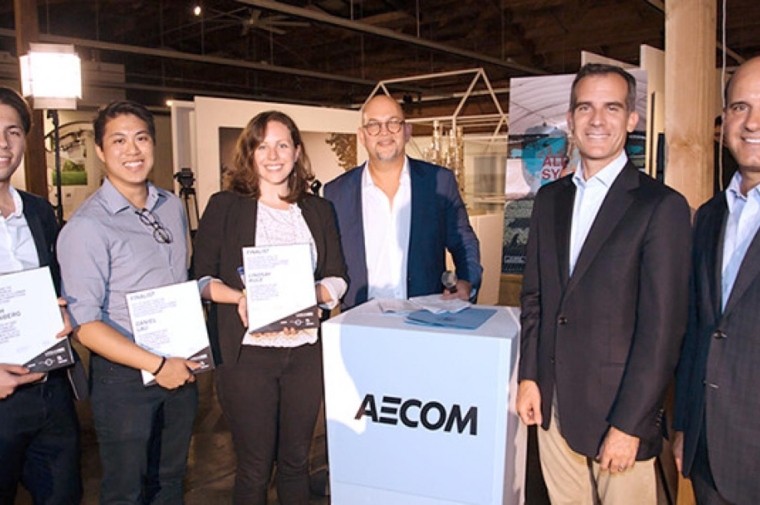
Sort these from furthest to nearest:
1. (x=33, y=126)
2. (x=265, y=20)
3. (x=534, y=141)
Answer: (x=265, y=20)
(x=33, y=126)
(x=534, y=141)

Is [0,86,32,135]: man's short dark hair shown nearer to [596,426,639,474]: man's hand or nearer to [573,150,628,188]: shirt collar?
[573,150,628,188]: shirt collar

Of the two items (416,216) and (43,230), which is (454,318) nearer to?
(416,216)

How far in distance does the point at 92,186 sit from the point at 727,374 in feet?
38.6

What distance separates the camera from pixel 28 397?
5.49ft

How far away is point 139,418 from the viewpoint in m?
1.82

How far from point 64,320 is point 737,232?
5.77ft

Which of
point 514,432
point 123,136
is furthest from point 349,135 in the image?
point 514,432

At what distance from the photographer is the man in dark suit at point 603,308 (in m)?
1.47

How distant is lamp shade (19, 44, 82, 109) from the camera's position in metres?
5.03

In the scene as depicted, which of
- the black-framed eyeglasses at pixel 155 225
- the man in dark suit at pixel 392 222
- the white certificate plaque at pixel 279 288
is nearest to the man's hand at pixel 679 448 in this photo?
the man in dark suit at pixel 392 222

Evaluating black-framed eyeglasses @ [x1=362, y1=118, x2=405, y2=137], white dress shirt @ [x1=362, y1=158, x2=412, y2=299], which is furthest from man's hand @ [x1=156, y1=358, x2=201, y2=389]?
black-framed eyeglasses @ [x1=362, y1=118, x2=405, y2=137]

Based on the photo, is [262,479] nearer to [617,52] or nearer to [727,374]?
[727,374]

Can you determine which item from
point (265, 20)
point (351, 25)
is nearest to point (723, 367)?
point (351, 25)

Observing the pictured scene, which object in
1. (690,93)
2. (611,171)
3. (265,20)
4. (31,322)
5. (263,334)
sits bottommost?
(263,334)
